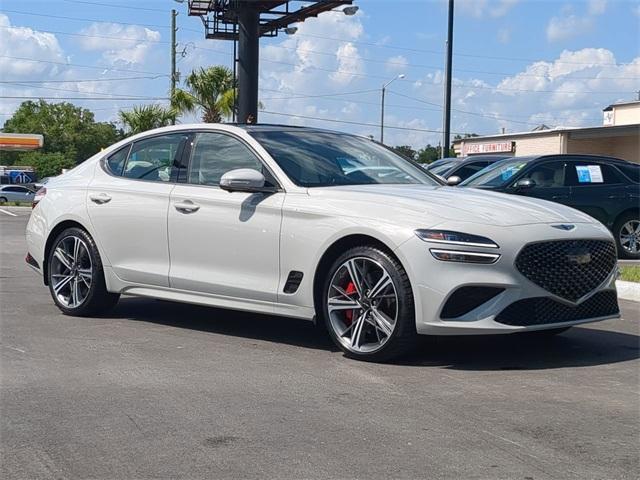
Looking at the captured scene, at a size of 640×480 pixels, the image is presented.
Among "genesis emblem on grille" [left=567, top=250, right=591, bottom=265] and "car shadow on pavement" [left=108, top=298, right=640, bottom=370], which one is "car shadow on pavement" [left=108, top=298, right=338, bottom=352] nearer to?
"car shadow on pavement" [left=108, top=298, right=640, bottom=370]

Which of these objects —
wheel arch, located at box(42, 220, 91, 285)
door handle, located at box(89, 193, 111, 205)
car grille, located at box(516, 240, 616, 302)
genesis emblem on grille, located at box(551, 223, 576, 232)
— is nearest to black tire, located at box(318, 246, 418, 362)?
car grille, located at box(516, 240, 616, 302)

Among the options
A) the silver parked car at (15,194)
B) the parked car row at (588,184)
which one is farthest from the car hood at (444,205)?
the silver parked car at (15,194)

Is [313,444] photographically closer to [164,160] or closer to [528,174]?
[164,160]

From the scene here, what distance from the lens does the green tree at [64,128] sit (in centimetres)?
9425

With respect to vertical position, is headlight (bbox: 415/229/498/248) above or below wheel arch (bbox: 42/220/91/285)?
above

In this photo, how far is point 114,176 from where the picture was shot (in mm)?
7520

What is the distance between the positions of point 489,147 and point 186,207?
35.5m

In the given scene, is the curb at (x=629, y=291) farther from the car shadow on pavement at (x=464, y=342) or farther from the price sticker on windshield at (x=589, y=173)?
the price sticker on windshield at (x=589, y=173)

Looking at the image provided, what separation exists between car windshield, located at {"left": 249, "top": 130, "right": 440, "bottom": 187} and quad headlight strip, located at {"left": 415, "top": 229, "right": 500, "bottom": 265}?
1168mm

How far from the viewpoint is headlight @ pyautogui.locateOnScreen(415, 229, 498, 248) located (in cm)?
541

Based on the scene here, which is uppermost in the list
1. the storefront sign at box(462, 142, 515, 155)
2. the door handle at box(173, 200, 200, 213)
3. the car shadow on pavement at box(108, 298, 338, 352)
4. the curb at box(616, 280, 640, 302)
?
the storefront sign at box(462, 142, 515, 155)

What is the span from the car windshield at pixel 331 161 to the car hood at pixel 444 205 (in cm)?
23

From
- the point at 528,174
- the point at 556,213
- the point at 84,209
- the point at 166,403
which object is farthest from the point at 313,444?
the point at 528,174

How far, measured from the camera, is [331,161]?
6.65 m
